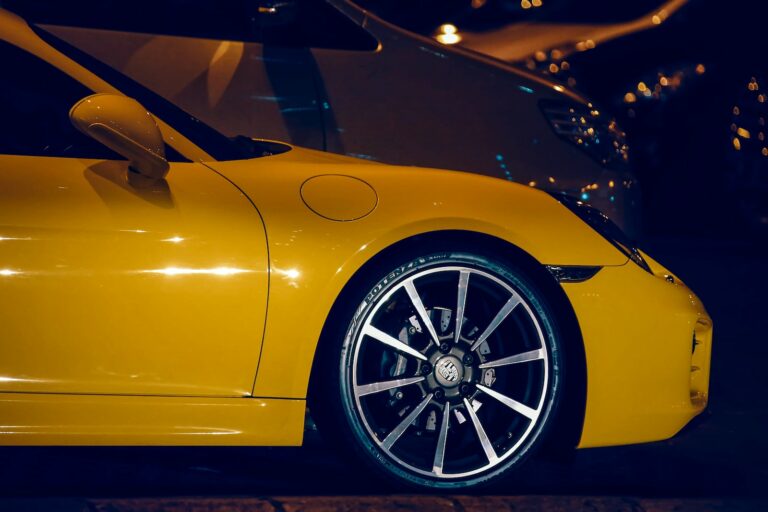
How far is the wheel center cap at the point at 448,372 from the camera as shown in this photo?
394cm

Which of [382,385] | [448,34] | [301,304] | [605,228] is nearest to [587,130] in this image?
[605,228]

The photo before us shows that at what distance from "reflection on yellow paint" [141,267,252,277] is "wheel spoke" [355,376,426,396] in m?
0.49

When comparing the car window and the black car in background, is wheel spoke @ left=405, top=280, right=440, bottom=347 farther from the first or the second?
the black car in background

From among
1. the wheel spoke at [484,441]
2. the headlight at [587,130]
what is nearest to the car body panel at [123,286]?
the wheel spoke at [484,441]

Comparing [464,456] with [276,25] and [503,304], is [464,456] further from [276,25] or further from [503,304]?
[276,25]

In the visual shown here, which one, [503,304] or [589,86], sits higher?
[589,86]

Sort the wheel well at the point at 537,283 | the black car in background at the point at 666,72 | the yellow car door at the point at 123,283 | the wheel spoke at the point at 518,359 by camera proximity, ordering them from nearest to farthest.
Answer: the yellow car door at the point at 123,283, the wheel well at the point at 537,283, the wheel spoke at the point at 518,359, the black car in background at the point at 666,72

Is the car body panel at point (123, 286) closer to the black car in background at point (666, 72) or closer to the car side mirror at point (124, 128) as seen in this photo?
the car side mirror at point (124, 128)

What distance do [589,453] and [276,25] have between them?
272 cm

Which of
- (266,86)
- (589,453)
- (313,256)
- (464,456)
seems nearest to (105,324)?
(313,256)

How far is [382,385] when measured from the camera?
3.88 m

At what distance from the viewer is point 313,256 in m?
3.73

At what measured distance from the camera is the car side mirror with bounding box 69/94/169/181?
11.8 ft

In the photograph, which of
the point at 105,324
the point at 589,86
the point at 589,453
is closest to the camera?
the point at 105,324
